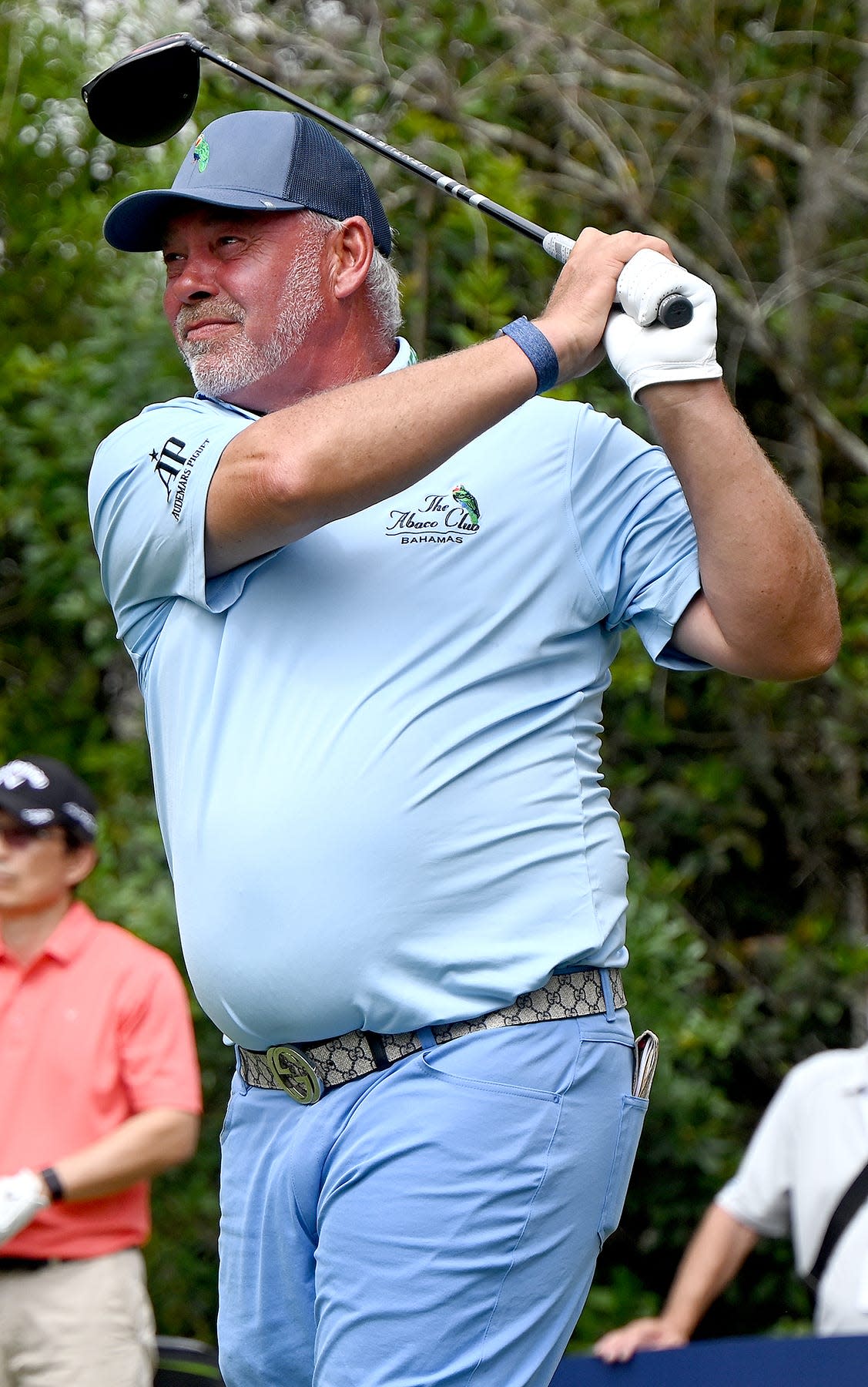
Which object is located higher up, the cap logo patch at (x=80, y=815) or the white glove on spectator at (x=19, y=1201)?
the cap logo patch at (x=80, y=815)

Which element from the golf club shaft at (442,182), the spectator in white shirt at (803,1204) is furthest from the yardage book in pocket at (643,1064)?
the spectator in white shirt at (803,1204)

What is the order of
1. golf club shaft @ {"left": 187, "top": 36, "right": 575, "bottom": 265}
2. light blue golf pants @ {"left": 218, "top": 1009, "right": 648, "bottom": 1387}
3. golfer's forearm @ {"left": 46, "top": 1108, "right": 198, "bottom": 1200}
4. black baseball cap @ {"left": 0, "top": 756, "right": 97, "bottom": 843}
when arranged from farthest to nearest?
black baseball cap @ {"left": 0, "top": 756, "right": 97, "bottom": 843} < golfer's forearm @ {"left": 46, "top": 1108, "right": 198, "bottom": 1200} < golf club shaft @ {"left": 187, "top": 36, "right": 575, "bottom": 265} < light blue golf pants @ {"left": 218, "top": 1009, "right": 648, "bottom": 1387}

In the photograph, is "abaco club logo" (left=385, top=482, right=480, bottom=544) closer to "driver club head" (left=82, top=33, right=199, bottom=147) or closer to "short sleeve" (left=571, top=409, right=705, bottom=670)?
"short sleeve" (left=571, top=409, right=705, bottom=670)

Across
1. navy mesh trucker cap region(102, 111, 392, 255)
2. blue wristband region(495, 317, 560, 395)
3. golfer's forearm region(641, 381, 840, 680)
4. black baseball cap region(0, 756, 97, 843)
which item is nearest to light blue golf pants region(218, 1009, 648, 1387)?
golfer's forearm region(641, 381, 840, 680)

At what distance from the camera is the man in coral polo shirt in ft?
12.9

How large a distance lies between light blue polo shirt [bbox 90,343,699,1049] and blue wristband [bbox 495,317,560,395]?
0.40ft

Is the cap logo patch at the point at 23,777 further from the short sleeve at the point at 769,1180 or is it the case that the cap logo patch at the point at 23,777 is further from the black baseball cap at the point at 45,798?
the short sleeve at the point at 769,1180

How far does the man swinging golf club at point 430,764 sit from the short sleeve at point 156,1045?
1808 millimetres

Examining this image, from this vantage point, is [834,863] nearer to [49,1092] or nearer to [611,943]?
[49,1092]

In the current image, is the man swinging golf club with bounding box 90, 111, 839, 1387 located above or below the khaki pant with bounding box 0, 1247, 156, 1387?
above

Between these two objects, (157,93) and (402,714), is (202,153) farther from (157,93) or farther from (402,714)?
(402,714)

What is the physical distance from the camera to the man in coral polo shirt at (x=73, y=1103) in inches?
154

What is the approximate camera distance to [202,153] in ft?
8.16

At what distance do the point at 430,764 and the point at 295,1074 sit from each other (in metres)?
0.43
